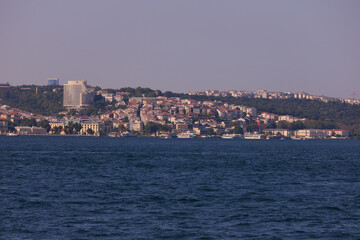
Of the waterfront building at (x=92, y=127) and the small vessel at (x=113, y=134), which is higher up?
the waterfront building at (x=92, y=127)

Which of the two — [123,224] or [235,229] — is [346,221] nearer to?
[235,229]

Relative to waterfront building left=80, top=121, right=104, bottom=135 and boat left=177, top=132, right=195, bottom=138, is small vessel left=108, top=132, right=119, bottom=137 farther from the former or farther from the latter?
boat left=177, top=132, right=195, bottom=138

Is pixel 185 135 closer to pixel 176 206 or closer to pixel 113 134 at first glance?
pixel 113 134

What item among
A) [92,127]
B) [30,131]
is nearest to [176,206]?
[30,131]

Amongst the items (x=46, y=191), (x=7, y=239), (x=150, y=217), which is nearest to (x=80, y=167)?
(x=46, y=191)

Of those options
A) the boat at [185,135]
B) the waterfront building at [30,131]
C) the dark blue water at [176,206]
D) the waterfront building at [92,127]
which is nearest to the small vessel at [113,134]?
the waterfront building at [92,127]

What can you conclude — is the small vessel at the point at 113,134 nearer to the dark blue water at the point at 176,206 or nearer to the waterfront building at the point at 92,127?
the waterfront building at the point at 92,127

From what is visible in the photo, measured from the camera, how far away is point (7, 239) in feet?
48.7

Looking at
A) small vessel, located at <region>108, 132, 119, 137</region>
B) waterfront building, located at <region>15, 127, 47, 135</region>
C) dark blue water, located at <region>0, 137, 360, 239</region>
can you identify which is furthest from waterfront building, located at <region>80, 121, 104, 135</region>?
dark blue water, located at <region>0, 137, 360, 239</region>

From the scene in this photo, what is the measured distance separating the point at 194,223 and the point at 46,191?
27.8 ft

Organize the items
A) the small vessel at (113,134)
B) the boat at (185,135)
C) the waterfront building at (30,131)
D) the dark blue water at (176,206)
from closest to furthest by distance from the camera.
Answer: the dark blue water at (176,206) < the small vessel at (113,134) < the waterfront building at (30,131) < the boat at (185,135)

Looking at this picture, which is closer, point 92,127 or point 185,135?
point 185,135

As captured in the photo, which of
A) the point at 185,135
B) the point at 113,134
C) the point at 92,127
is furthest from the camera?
the point at 92,127

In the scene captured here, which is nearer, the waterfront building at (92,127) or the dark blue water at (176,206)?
the dark blue water at (176,206)
